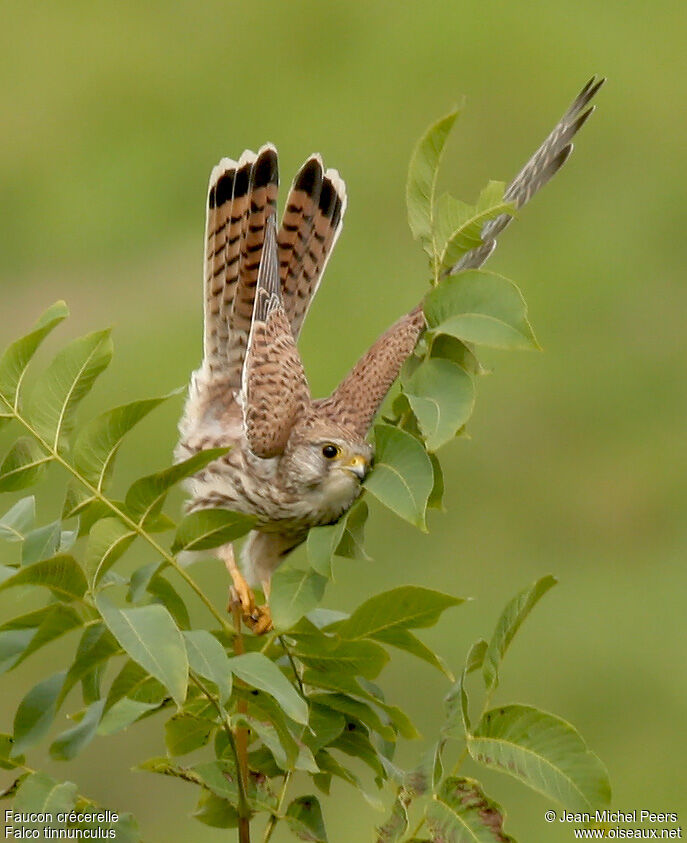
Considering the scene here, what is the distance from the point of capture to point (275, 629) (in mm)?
2721

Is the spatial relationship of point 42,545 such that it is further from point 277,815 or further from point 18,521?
point 277,815

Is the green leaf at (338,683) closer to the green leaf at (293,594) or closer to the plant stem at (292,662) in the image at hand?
the plant stem at (292,662)

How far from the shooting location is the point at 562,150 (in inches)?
150

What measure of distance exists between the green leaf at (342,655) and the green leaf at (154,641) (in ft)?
1.47

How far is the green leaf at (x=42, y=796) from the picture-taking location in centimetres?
258

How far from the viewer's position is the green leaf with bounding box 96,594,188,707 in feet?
7.58

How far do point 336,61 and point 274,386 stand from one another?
9468 millimetres

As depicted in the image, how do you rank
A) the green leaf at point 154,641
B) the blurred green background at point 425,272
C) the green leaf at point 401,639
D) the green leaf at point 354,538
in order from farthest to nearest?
the blurred green background at point 425,272
the green leaf at point 354,538
the green leaf at point 401,639
the green leaf at point 154,641

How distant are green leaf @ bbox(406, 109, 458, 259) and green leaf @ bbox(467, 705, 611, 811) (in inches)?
27.7

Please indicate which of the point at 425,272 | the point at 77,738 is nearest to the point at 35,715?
the point at 77,738

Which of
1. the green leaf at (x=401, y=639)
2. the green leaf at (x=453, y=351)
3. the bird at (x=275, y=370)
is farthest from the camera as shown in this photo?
the bird at (x=275, y=370)

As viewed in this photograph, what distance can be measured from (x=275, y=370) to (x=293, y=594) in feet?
4.88

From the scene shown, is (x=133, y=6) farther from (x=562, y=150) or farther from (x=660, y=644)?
(x=562, y=150)

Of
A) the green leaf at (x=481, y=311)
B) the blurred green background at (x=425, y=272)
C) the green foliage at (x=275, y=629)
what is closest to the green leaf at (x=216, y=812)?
the green foliage at (x=275, y=629)
